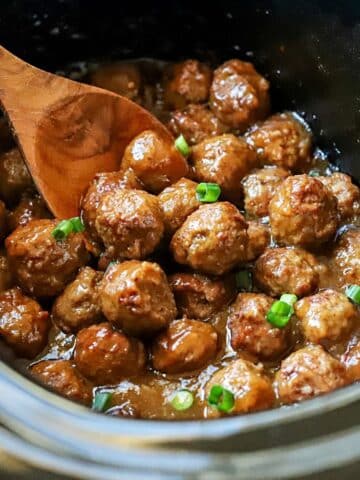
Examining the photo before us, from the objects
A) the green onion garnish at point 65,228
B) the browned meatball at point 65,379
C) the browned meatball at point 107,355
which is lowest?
the browned meatball at point 65,379

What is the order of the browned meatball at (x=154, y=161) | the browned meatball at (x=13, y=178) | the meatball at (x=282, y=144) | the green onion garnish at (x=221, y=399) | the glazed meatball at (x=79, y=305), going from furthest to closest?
→ the meatball at (x=282, y=144) < the browned meatball at (x=13, y=178) < the browned meatball at (x=154, y=161) < the glazed meatball at (x=79, y=305) < the green onion garnish at (x=221, y=399)

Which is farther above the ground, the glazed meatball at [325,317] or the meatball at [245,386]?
the glazed meatball at [325,317]

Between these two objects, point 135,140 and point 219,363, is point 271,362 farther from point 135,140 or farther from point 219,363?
point 135,140

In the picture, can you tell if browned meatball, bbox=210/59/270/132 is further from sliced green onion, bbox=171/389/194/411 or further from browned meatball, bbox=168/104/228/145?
sliced green onion, bbox=171/389/194/411

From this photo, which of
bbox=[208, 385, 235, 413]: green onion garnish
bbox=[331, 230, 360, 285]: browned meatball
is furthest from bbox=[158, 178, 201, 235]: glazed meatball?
bbox=[208, 385, 235, 413]: green onion garnish

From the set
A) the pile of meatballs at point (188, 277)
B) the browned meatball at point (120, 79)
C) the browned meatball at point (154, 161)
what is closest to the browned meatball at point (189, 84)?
the browned meatball at point (120, 79)

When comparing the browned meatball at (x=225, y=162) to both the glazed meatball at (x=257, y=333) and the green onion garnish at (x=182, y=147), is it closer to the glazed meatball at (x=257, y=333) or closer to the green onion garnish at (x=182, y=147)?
the green onion garnish at (x=182, y=147)
